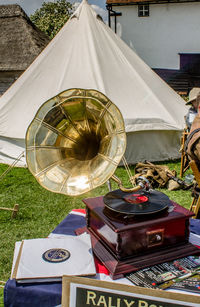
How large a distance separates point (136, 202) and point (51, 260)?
0.49 meters

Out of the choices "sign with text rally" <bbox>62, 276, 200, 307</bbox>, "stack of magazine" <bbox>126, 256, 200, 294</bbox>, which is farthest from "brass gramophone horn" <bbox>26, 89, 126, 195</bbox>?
"sign with text rally" <bbox>62, 276, 200, 307</bbox>

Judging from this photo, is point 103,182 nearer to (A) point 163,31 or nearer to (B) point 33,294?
(B) point 33,294

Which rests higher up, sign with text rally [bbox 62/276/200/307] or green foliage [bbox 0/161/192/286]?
sign with text rally [bbox 62/276/200/307]

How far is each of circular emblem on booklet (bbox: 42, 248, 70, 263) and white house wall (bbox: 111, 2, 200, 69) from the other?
57.8ft

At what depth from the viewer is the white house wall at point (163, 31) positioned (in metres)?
17.1

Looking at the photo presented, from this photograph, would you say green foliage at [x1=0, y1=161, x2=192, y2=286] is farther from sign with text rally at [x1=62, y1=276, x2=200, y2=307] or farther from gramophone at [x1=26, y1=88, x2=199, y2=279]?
sign with text rally at [x1=62, y1=276, x2=200, y2=307]

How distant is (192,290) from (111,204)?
53 centimetres

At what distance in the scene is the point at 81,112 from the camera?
79.5 inches

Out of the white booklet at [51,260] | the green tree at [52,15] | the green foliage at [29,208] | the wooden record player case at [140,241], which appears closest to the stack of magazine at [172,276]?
the wooden record player case at [140,241]

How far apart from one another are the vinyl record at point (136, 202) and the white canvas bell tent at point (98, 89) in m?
4.06

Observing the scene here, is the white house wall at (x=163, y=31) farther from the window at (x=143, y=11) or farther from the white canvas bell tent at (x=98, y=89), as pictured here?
the white canvas bell tent at (x=98, y=89)

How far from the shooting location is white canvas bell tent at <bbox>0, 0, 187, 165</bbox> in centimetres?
591

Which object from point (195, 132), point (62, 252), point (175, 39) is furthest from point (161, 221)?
point (175, 39)

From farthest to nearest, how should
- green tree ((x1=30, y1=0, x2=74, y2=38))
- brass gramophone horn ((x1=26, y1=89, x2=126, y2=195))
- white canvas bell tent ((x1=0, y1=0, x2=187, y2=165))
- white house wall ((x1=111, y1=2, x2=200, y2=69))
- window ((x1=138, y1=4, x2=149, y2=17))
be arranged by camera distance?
green tree ((x1=30, y1=0, x2=74, y2=38)) < window ((x1=138, y1=4, x2=149, y2=17)) < white house wall ((x1=111, y1=2, x2=200, y2=69)) < white canvas bell tent ((x1=0, y1=0, x2=187, y2=165)) < brass gramophone horn ((x1=26, y1=89, x2=126, y2=195))
